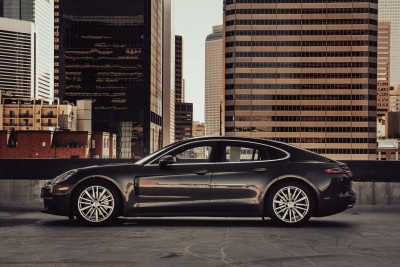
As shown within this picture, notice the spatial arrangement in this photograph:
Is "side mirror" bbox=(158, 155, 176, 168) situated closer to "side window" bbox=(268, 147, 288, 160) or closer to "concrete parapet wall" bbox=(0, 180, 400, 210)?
"side window" bbox=(268, 147, 288, 160)

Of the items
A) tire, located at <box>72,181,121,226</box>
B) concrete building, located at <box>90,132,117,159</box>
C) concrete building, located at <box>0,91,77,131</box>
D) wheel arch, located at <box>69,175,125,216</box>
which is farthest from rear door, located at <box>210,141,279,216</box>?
concrete building, located at <box>0,91,77,131</box>

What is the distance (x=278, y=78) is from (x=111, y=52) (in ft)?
167

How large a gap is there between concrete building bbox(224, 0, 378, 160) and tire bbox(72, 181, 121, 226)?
14564 cm

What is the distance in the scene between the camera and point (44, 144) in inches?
4400

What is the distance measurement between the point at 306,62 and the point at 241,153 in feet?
492

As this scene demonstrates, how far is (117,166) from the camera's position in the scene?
26.3ft

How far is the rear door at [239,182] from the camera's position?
25.6 feet

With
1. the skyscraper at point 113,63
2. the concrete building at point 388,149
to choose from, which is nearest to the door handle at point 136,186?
the skyscraper at point 113,63

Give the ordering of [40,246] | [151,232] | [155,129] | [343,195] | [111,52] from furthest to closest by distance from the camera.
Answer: [155,129] → [111,52] → [343,195] → [151,232] → [40,246]

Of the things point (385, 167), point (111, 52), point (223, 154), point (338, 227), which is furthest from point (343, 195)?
point (111, 52)

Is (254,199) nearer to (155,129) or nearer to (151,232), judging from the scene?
(151,232)

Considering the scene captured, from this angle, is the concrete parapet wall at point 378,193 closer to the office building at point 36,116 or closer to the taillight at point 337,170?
the taillight at point 337,170

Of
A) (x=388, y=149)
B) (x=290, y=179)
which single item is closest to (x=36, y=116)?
(x=388, y=149)

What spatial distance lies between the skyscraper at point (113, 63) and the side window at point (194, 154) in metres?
134
